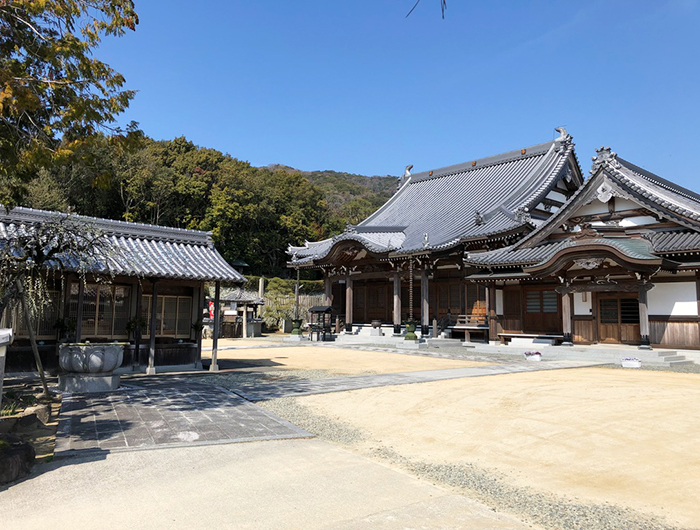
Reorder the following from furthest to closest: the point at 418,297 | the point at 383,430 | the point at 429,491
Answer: the point at 418,297 < the point at 383,430 < the point at 429,491

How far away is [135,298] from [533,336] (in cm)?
1540

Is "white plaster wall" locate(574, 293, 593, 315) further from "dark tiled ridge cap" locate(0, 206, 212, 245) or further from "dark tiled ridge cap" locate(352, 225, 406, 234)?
"dark tiled ridge cap" locate(0, 206, 212, 245)

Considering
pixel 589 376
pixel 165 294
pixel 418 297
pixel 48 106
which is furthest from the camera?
pixel 418 297

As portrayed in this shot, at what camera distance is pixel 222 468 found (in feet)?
15.6

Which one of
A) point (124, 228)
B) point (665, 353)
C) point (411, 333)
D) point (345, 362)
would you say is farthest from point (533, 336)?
point (124, 228)

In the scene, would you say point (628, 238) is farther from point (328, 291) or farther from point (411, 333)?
point (328, 291)

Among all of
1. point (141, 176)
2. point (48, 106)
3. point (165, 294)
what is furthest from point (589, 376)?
point (141, 176)

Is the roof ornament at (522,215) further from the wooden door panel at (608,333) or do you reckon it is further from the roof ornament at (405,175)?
the roof ornament at (405,175)

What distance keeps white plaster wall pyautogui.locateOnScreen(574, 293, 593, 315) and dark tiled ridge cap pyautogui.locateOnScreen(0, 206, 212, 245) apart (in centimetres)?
1402

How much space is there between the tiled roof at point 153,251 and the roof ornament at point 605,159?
14723 mm

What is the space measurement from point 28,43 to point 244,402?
21.0 ft

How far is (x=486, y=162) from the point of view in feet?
106

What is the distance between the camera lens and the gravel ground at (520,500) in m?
3.65

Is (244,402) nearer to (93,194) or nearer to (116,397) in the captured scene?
(116,397)
